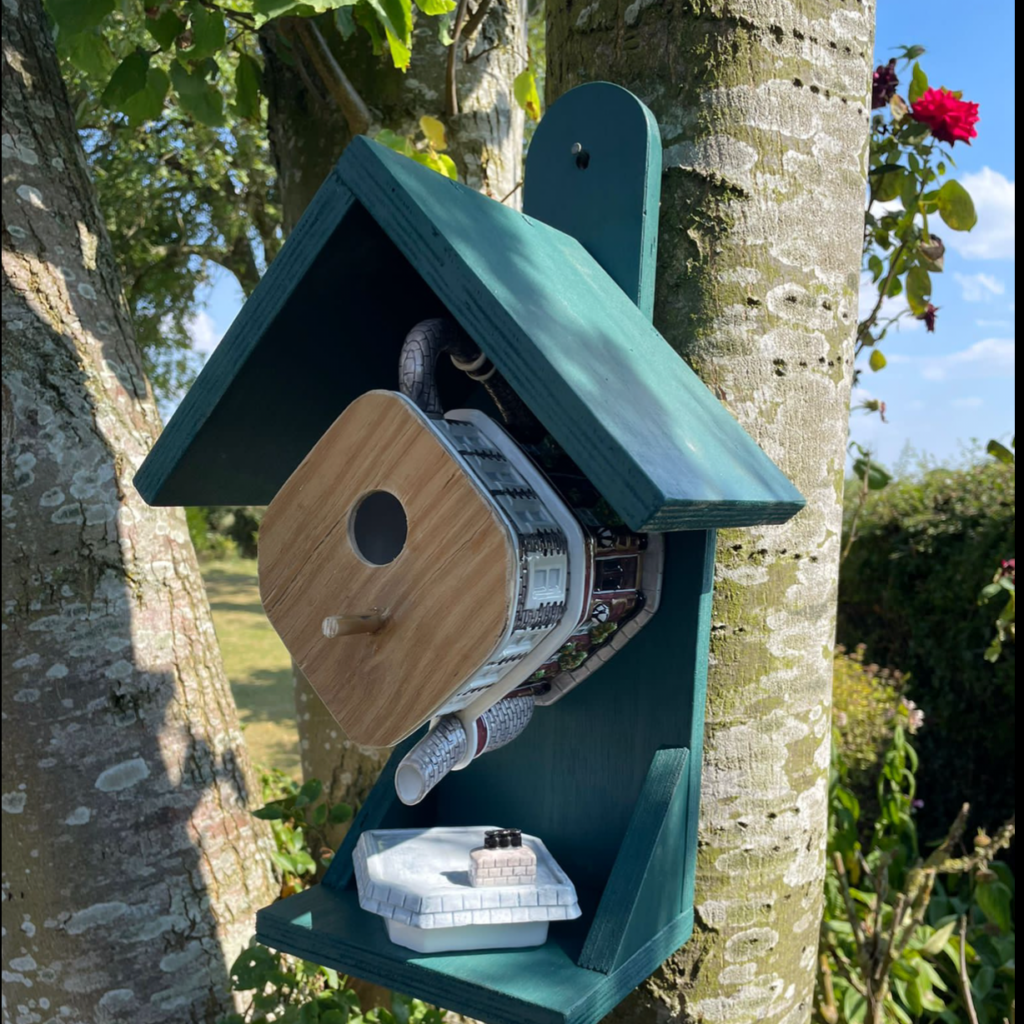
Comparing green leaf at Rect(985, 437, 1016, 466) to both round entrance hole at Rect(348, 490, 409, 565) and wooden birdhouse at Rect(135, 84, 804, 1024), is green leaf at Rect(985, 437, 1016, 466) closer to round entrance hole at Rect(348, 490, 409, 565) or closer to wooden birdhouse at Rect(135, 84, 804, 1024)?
wooden birdhouse at Rect(135, 84, 804, 1024)

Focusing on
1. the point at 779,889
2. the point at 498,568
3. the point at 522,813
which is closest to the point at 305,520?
the point at 498,568

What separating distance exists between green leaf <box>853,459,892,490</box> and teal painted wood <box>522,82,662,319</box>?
5.24 ft

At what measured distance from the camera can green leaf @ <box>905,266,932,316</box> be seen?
2.36 meters

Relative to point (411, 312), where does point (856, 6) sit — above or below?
above

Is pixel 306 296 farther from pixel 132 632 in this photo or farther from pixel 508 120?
pixel 508 120

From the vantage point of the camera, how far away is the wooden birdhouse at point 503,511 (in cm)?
101

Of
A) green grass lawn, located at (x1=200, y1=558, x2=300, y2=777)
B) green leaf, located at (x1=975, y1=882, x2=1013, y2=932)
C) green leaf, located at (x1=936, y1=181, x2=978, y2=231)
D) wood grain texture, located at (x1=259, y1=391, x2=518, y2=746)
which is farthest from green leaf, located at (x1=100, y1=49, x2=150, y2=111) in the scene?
green leaf, located at (x1=975, y1=882, x2=1013, y2=932)

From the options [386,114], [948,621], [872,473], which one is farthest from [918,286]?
[948,621]

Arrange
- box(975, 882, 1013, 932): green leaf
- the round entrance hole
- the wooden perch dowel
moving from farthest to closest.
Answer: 1. box(975, 882, 1013, 932): green leaf
2. the round entrance hole
3. the wooden perch dowel

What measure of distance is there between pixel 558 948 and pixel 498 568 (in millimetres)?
501

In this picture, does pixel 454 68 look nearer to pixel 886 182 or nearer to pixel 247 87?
pixel 247 87

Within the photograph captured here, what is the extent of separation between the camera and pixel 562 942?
1.14 meters

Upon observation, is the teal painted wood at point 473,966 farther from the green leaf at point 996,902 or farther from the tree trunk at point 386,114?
the green leaf at point 996,902

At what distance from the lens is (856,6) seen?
1.43m
